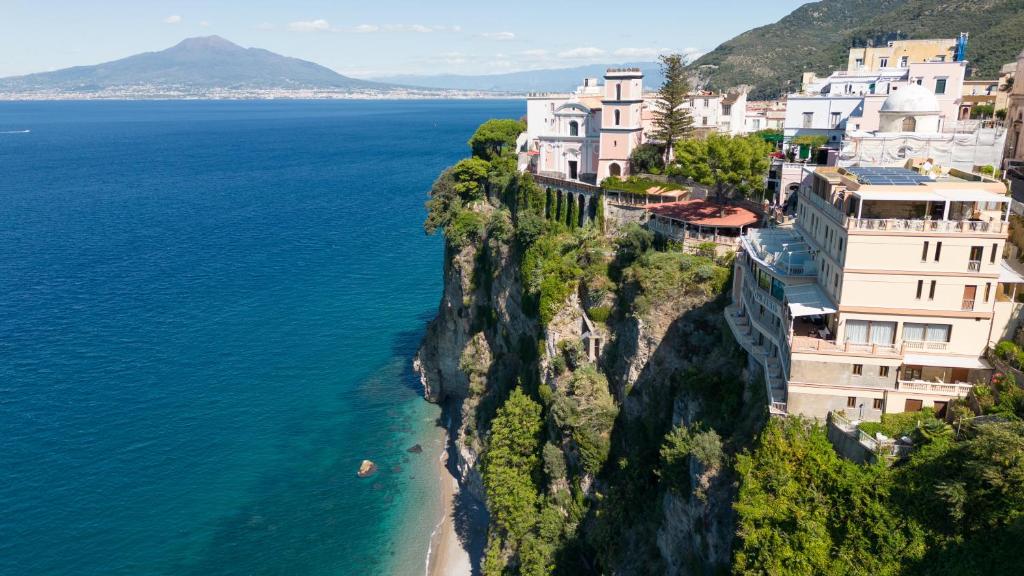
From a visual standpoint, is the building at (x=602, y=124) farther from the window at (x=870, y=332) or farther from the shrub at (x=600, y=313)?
the window at (x=870, y=332)

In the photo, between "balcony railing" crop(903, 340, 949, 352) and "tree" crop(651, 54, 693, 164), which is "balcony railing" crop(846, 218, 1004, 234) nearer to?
"balcony railing" crop(903, 340, 949, 352)

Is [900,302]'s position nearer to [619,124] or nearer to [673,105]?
[673,105]

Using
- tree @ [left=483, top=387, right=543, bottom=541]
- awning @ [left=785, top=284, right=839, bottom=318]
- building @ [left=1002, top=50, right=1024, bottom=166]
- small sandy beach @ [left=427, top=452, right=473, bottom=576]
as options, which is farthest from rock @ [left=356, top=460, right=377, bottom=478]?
building @ [left=1002, top=50, right=1024, bottom=166]

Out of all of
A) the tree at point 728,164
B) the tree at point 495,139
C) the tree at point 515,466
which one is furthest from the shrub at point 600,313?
the tree at point 495,139

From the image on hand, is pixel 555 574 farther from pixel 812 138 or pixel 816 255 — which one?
pixel 812 138

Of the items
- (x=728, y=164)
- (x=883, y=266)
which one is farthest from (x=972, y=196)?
(x=728, y=164)

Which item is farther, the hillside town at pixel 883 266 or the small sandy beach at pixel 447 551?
the small sandy beach at pixel 447 551
